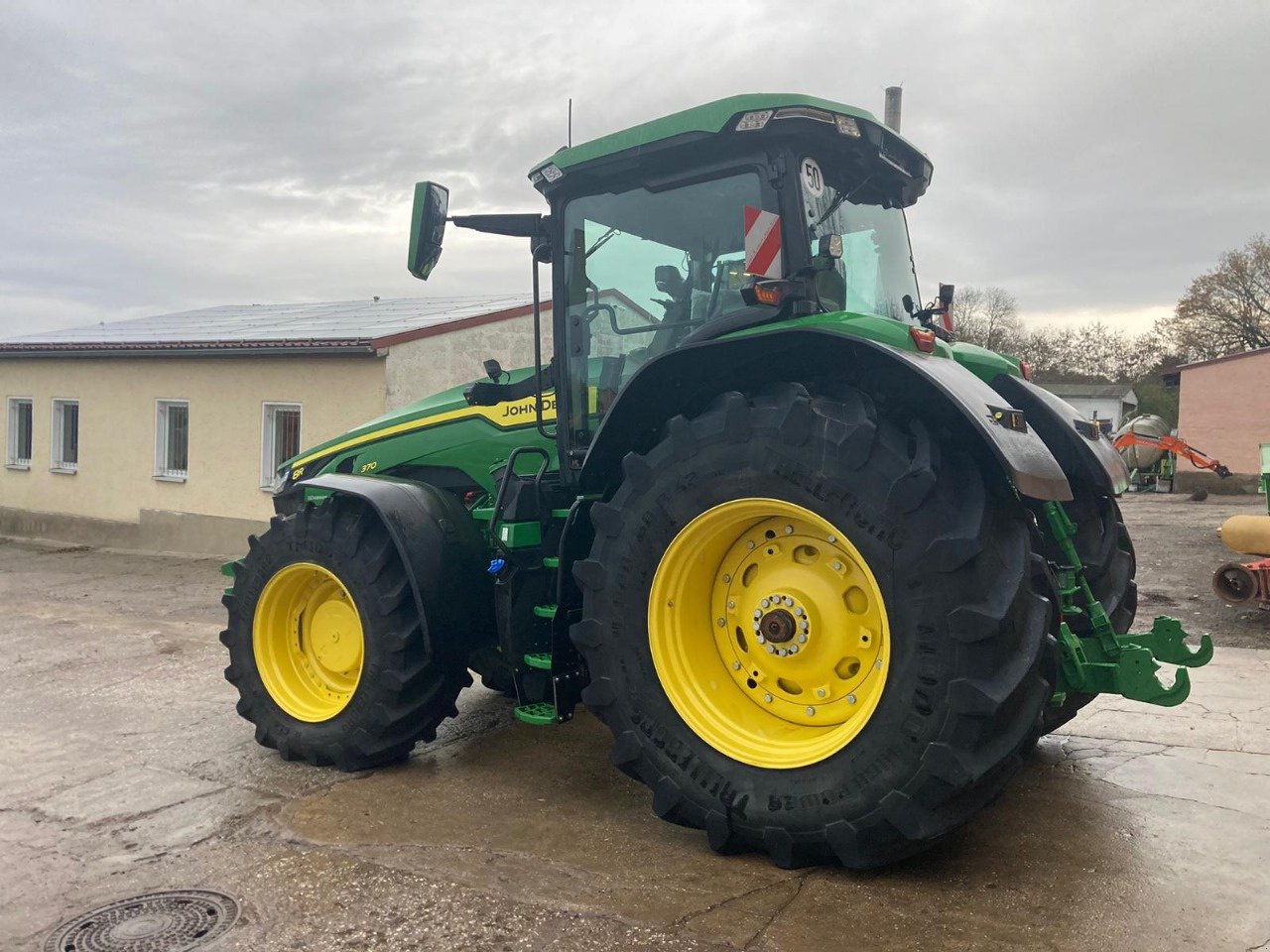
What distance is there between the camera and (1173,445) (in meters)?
22.4

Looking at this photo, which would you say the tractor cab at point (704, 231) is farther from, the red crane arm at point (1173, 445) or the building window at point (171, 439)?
the red crane arm at point (1173, 445)

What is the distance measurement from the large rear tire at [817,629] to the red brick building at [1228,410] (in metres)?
26.4

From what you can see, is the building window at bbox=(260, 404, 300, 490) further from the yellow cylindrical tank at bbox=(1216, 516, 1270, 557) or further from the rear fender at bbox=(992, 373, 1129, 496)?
the rear fender at bbox=(992, 373, 1129, 496)

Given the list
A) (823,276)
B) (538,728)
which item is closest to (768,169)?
(823,276)

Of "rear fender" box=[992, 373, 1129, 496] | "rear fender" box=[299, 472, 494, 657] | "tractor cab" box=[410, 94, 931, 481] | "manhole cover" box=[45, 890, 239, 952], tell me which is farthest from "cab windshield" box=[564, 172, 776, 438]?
"manhole cover" box=[45, 890, 239, 952]

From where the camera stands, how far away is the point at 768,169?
12.9 ft

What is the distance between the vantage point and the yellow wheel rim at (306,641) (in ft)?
16.1

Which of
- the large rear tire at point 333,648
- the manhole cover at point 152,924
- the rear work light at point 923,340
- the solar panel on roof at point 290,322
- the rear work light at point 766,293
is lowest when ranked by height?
the manhole cover at point 152,924

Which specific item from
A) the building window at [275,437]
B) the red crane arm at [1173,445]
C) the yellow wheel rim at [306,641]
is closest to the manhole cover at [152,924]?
the yellow wheel rim at [306,641]

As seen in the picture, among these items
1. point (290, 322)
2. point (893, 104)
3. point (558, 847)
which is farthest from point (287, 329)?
point (558, 847)

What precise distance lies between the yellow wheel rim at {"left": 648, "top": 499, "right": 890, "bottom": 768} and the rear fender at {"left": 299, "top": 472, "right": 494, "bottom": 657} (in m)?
1.19

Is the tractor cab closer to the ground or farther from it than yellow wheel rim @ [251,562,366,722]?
farther from it

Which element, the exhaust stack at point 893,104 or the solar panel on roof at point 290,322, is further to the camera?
the solar panel on roof at point 290,322

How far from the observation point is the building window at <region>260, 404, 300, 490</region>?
14.5m
